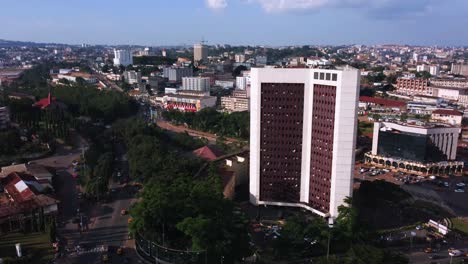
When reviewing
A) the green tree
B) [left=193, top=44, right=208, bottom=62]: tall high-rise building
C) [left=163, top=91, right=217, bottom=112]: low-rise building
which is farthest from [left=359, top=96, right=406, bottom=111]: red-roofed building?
[left=193, top=44, right=208, bottom=62]: tall high-rise building

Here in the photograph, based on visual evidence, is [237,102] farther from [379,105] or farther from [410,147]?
[410,147]

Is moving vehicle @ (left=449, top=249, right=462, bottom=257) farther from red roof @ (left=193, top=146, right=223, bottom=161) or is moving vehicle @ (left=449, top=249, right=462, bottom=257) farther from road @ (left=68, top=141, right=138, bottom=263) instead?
red roof @ (left=193, top=146, right=223, bottom=161)

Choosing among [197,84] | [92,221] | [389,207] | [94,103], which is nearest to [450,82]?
[197,84]

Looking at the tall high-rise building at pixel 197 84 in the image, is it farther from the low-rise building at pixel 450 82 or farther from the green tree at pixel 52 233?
the green tree at pixel 52 233

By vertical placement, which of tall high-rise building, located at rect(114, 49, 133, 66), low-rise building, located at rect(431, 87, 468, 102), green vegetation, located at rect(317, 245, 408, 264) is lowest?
green vegetation, located at rect(317, 245, 408, 264)

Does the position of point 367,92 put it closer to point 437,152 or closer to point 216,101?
point 216,101

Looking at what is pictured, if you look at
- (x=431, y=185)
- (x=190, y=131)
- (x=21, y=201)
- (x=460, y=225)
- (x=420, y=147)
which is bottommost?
(x=431, y=185)

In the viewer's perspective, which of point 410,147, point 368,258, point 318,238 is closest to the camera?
point 368,258

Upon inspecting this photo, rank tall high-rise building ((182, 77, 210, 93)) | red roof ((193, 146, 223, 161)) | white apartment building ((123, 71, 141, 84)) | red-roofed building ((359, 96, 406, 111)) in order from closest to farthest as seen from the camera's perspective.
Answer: red roof ((193, 146, 223, 161)), red-roofed building ((359, 96, 406, 111)), tall high-rise building ((182, 77, 210, 93)), white apartment building ((123, 71, 141, 84))
